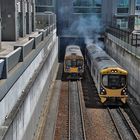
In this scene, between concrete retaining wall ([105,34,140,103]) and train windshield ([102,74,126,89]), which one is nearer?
train windshield ([102,74,126,89])

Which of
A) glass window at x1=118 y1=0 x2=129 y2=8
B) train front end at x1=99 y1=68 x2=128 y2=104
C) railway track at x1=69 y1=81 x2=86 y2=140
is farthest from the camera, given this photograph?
glass window at x1=118 y1=0 x2=129 y2=8

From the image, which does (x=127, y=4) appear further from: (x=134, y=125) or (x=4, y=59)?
(x=4, y=59)

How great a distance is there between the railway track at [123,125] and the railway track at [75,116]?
5.89 feet

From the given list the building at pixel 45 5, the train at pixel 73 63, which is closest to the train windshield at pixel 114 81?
the train at pixel 73 63

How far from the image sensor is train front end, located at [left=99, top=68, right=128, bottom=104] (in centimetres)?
2534

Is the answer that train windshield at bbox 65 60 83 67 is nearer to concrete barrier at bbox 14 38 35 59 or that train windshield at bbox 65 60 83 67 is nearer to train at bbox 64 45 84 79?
train at bbox 64 45 84 79

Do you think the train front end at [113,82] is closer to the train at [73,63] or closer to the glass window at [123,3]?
the train at [73,63]

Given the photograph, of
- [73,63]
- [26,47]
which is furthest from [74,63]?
[26,47]

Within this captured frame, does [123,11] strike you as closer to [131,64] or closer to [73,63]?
[73,63]

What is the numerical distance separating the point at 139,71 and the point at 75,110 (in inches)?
226

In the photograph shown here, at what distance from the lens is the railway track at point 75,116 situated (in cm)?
2010

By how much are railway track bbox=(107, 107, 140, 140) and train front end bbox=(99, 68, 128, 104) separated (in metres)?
1.01

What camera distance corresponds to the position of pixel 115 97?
84.9 ft

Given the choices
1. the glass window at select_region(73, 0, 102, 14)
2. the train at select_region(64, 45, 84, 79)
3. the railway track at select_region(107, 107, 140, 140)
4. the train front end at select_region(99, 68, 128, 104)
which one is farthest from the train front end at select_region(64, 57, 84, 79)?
the glass window at select_region(73, 0, 102, 14)
